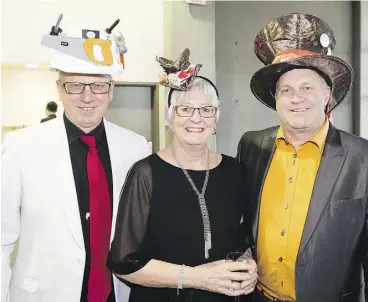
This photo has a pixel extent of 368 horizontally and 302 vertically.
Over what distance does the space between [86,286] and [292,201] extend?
104 cm

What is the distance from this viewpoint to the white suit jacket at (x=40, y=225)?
191cm

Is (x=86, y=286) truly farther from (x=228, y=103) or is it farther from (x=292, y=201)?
(x=228, y=103)

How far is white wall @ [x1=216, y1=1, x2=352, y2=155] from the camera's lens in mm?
4734

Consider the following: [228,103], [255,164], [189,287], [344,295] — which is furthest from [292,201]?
[228,103]

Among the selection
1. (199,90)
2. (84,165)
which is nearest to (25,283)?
(84,165)

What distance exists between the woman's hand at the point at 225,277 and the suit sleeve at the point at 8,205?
0.84m

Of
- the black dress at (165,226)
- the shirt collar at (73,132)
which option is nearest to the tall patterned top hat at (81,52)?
the shirt collar at (73,132)

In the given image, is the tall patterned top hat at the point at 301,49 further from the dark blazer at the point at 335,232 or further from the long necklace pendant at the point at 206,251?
the long necklace pendant at the point at 206,251

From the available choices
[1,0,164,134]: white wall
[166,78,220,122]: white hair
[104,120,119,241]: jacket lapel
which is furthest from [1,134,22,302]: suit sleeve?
[1,0,164,134]: white wall

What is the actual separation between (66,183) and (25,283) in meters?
0.50

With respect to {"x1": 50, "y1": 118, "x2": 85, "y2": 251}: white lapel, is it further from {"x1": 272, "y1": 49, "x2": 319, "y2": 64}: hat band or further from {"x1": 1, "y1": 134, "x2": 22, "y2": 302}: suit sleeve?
{"x1": 272, "y1": 49, "x2": 319, "y2": 64}: hat band

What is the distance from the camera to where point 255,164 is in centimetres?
211

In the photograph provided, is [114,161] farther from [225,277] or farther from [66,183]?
[225,277]

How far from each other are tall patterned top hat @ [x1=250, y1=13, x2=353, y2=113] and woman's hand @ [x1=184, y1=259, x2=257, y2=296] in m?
0.92
